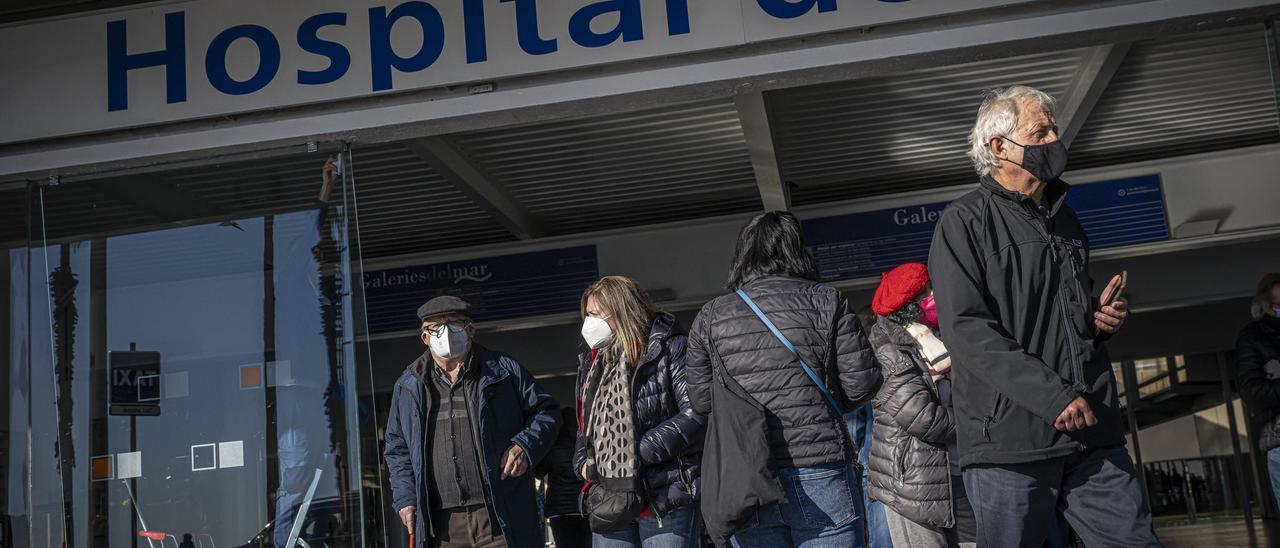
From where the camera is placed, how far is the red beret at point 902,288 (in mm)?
4426

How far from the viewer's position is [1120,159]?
962 cm

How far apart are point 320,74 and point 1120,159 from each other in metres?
7.30

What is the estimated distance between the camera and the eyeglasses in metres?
4.82

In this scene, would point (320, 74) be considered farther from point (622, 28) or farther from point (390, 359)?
point (390, 359)

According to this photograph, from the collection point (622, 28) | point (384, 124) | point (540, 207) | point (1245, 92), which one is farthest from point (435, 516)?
point (1245, 92)

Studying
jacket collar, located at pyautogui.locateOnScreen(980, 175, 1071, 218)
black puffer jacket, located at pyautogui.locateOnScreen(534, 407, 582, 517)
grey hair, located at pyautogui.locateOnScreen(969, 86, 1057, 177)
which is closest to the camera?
jacket collar, located at pyautogui.locateOnScreen(980, 175, 1071, 218)

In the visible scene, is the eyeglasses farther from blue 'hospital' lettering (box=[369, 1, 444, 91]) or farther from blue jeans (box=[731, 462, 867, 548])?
blue jeans (box=[731, 462, 867, 548])

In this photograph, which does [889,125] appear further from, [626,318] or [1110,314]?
[1110,314]

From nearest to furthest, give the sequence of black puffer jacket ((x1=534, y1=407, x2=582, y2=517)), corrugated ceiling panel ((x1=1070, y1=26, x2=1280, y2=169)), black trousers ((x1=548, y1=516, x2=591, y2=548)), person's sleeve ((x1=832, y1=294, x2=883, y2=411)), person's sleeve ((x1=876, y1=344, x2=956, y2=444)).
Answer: person's sleeve ((x1=832, y1=294, x2=883, y2=411))
person's sleeve ((x1=876, y1=344, x2=956, y2=444))
black puffer jacket ((x1=534, y1=407, x2=582, y2=517))
black trousers ((x1=548, y1=516, x2=591, y2=548))
corrugated ceiling panel ((x1=1070, y1=26, x2=1280, y2=169))

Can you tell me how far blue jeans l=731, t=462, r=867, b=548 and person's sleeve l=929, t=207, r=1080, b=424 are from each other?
579 millimetres

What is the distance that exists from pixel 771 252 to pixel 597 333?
960 mm

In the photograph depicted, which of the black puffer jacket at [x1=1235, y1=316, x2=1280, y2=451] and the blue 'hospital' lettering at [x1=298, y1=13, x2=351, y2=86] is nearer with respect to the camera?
the blue 'hospital' lettering at [x1=298, y1=13, x2=351, y2=86]

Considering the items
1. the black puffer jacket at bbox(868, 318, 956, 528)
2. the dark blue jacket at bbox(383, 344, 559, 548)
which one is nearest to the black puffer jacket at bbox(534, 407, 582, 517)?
the dark blue jacket at bbox(383, 344, 559, 548)

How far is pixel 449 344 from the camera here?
4.80 m
